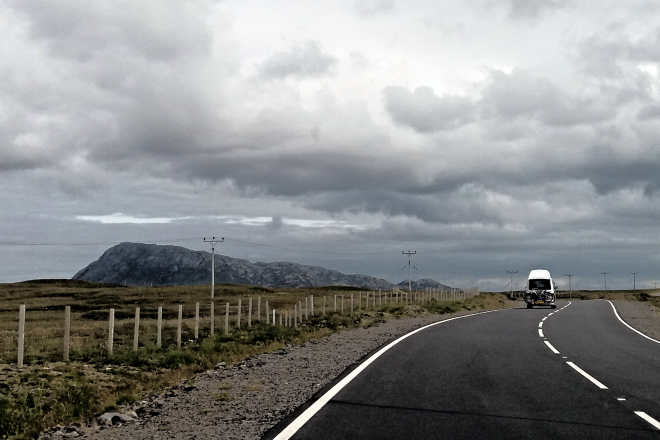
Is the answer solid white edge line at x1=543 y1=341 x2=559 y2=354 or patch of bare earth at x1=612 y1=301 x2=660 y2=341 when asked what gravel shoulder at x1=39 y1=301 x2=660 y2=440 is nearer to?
solid white edge line at x1=543 y1=341 x2=559 y2=354

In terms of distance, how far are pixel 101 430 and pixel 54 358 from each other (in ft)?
33.3

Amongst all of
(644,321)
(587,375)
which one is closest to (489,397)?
(587,375)

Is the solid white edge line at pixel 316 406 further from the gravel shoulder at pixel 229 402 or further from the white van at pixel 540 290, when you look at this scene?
the white van at pixel 540 290

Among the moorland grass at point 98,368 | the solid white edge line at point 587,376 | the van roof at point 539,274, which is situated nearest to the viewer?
the moorland grass at point 98,368

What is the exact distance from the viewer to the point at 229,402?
32.5ft

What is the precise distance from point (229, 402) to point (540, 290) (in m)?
49.3

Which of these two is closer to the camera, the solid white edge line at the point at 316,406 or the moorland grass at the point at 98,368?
the solid white edge line at the point at 316,406

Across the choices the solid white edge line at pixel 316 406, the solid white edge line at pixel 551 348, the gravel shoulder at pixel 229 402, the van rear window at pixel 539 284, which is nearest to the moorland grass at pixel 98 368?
the gravel shoulder at pixel 229 402

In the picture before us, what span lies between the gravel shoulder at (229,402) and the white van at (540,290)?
139 feet

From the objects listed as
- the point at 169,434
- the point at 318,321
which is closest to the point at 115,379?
the point at 169,434

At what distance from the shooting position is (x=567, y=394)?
10.5 metres

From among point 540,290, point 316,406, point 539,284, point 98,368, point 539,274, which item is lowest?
point 98,368

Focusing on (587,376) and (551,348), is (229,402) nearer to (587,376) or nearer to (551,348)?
(587,376)

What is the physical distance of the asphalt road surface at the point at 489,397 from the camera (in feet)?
25.2
